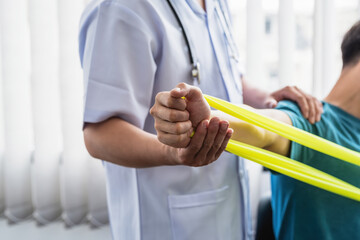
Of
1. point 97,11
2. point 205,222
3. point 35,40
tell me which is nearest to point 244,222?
point 205,222

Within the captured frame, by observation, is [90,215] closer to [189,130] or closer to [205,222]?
[205,222]

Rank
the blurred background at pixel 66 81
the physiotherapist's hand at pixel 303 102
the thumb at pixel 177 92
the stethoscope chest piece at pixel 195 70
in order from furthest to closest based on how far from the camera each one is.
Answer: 1. the blurred background at pixel 66 81
2. the physiotherapist's hand at pixel 303 102
3. the stethoscope chest piece at pixel 195 70
4. the thumb at pixel 177 92

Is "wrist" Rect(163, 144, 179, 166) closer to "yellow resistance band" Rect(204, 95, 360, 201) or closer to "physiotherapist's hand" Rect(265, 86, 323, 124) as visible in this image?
"yellow resistance band" Rect(204, 95, 360, 201)

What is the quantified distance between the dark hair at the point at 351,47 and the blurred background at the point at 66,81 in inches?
21.3

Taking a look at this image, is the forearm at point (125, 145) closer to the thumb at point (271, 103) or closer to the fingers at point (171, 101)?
the fingers at point (171, 101)

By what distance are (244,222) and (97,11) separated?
57 centimetres

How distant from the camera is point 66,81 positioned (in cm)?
143

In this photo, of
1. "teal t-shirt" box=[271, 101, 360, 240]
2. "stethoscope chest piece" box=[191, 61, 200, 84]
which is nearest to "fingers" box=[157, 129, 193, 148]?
"stethoscope chest piece" box=[191, 61, 200, 84]

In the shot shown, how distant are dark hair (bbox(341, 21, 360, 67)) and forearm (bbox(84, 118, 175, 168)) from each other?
60cm

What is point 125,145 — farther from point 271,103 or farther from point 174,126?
point 271,103

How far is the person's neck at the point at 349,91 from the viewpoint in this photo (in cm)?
82

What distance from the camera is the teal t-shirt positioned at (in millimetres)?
730

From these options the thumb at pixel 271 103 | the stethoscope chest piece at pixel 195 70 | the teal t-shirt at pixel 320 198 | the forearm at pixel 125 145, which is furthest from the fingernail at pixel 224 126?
the thumb at pixel 271 103

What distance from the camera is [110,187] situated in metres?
0.75
